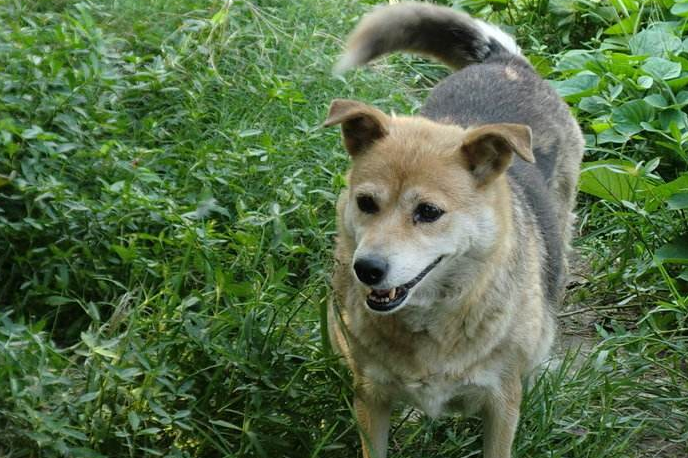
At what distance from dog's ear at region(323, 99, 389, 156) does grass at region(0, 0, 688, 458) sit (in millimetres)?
549

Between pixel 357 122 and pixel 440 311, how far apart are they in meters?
0.78

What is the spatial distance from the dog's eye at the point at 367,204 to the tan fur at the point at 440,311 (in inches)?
1.0

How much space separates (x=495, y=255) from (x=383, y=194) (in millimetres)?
494

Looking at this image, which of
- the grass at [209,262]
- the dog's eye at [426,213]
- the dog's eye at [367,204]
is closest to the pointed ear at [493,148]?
the dog's eye at [426,213]

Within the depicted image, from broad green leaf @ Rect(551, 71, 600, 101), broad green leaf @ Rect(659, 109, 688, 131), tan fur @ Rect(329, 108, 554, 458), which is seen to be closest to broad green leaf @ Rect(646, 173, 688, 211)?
broad green leaf @ Rect(659, 109, 688, 131)

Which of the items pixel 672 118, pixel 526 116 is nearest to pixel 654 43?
pixel 672 118

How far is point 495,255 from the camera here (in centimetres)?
423

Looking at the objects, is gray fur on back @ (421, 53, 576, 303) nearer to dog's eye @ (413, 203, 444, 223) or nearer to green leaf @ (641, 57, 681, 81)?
dog's eye @ (413, 203, 444, 223)

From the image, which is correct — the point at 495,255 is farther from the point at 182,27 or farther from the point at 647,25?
the point at 647,25

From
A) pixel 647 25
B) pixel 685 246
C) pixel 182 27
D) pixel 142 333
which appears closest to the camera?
pixel 142 333

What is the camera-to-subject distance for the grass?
13.9 feet

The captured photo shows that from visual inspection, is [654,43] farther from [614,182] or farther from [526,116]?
[526,116]

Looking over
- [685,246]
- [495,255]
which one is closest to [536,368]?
[495,255]

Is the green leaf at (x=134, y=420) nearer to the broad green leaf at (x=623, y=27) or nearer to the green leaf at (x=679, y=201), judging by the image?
the green leaf at (x=679, y=201)
